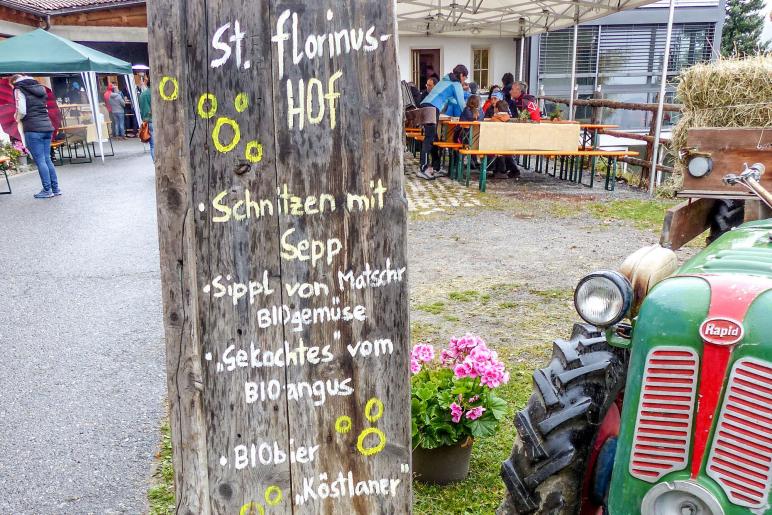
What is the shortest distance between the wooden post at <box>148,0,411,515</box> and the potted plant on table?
1.03m

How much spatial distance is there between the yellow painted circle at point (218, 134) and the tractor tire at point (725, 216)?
306 cm

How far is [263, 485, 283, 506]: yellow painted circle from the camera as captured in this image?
73.1 inches

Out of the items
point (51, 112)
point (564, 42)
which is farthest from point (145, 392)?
point (564, 42)

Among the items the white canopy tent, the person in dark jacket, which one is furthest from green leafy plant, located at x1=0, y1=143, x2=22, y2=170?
the white canopy tent

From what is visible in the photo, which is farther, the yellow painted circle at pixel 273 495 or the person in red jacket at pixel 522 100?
the person in red jacket at pixel 522 100

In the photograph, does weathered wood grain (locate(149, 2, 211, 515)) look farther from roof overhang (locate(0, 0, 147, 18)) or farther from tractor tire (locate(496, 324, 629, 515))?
roof overhang (locate(0, 0, 147, 18))

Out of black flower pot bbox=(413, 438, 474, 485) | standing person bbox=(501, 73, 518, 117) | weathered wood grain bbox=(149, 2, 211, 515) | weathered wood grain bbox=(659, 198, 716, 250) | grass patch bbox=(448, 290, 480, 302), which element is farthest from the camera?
standing person bbox=(501, 73, 518, 117)

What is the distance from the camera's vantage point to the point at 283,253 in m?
1.77

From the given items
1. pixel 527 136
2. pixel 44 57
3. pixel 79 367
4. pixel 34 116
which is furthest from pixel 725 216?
pixel 44 57

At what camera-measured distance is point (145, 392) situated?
3955 millimetres

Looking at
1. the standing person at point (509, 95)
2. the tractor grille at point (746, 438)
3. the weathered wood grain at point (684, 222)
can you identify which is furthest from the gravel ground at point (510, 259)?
the tractor grille at point (746, 438)

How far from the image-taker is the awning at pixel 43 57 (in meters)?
13.0

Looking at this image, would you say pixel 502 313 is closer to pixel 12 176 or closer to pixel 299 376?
pixel 299 376

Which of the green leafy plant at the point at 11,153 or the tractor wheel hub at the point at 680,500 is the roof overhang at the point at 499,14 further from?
the tractor wheel hub at the point at 680,500
